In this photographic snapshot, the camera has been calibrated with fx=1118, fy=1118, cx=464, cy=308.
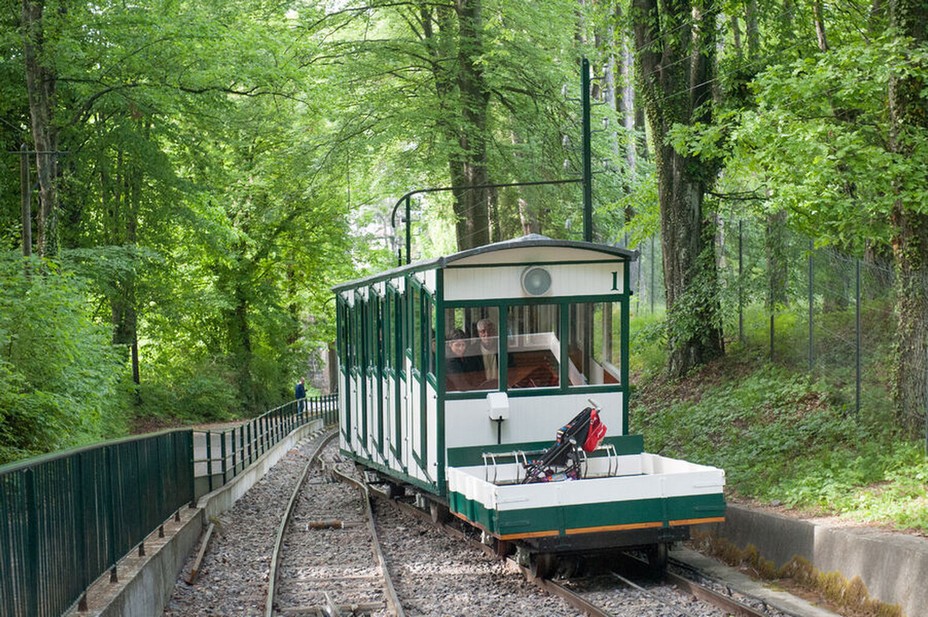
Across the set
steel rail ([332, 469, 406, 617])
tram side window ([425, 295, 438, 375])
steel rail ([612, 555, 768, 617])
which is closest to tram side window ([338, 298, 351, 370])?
steel rail ([332, 469, 406, 617])

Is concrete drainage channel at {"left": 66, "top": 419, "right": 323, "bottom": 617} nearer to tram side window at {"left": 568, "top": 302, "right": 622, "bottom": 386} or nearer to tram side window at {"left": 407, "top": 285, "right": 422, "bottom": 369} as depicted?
tram side window at {"left": 407, "top": 285, "right": 422, "bottom": 369}

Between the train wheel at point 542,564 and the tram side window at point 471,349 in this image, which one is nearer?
the train wheel at point 542,564

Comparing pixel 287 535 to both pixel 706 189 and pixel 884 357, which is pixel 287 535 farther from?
pixel 706 189

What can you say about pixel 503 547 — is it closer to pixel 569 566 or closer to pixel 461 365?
pixel 569 566

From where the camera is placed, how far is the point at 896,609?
8.40 m

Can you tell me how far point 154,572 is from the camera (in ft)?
32.6

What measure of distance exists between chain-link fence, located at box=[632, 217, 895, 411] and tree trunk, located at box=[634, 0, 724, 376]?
1.56 feet

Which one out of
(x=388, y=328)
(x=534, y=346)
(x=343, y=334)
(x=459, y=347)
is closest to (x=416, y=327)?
(x=459, y=347)

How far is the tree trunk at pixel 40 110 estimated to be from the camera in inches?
835

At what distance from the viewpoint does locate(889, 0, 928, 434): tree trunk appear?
11766mm

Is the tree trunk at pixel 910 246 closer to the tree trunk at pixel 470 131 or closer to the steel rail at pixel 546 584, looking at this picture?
the steel rail at pixel 546 584

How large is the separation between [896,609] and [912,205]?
499cm

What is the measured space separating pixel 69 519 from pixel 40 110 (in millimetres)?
15891

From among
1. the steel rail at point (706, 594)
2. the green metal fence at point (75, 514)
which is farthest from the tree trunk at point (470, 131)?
the steel rail at point (706, 594)
